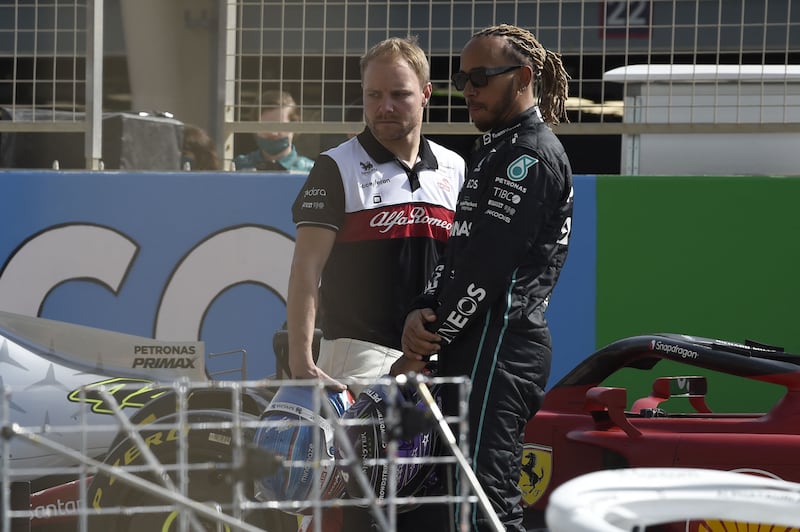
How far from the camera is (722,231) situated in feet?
18.5

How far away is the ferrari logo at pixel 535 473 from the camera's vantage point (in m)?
3.97

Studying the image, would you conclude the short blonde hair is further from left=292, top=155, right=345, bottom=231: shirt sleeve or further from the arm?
the arm

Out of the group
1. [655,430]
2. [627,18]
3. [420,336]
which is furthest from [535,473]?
[627,18]

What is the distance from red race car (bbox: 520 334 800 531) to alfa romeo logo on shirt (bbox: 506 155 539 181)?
0.92m

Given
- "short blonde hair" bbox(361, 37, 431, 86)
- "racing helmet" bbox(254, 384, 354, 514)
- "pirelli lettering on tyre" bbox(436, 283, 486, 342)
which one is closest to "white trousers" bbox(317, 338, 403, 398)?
"racing helmet" bbox(254, 384, 354, 514)

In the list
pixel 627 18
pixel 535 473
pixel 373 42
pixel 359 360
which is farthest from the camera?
pixel 373 42

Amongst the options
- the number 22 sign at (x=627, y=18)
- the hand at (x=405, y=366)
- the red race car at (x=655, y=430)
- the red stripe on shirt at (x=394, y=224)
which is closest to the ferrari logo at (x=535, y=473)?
the red race car at (x=655, y=430)

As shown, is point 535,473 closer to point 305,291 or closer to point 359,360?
point 359,360

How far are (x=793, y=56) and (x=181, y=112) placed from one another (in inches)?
127

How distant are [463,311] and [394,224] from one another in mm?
665

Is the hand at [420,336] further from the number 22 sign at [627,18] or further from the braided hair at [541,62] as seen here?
the number 22 sign at [627,18]

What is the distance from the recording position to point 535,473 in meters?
4.00

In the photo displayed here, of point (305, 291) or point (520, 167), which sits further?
point (305, 291)

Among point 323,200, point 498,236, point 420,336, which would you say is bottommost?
point 420,336
